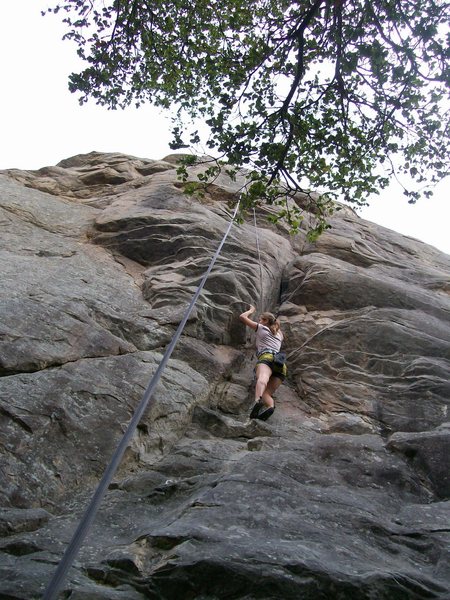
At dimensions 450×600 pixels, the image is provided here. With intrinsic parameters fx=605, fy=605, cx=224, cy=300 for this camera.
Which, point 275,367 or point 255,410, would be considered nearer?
point 255,410

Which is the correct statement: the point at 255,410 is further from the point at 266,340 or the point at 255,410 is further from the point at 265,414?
the point at 266,340

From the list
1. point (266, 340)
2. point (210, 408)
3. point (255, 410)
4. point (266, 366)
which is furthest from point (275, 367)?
point (210, 408)

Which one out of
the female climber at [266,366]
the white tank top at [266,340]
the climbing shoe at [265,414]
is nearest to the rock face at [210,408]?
the climbing shoe at [265,414]

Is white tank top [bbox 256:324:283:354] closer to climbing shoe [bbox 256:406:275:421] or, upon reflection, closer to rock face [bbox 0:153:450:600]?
rock face [bbox 0:153:450:600]

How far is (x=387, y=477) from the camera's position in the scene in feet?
23.5

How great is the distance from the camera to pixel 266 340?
33.9 feet

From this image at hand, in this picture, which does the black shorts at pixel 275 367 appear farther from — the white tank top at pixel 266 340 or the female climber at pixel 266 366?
the white tank top at pixel 266 340

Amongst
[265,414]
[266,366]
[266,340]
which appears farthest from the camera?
[266,340]

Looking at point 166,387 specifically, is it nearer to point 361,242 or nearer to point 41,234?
point 41,234

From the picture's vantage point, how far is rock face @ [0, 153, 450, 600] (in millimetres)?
5066

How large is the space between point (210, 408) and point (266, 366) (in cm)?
130

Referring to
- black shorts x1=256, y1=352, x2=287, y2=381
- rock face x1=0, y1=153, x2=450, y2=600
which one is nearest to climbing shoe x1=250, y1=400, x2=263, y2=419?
rock face x1=0, y1=153, x2=450, y2=600

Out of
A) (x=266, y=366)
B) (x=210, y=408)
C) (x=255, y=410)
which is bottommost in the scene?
(x=210, y=408)

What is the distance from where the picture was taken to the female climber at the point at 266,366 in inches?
365
